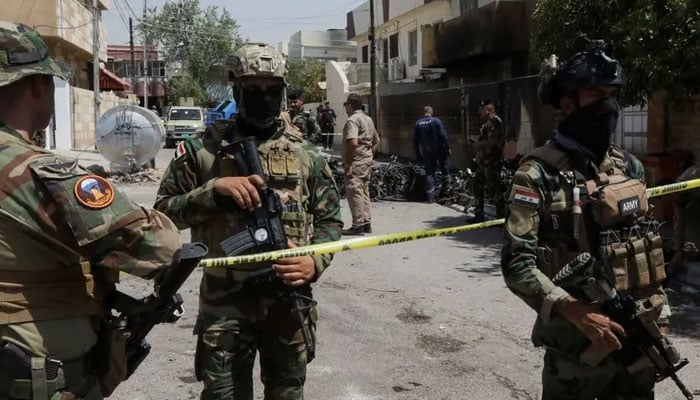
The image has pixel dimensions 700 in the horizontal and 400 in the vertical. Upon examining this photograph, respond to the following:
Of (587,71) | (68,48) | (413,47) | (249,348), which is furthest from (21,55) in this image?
(413,47)

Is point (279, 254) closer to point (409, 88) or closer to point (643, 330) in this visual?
point (643, 330)

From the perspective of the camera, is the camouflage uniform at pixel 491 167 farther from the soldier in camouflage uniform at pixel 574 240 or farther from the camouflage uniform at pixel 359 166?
the soldier in camouflage uniform at pixel 574 240

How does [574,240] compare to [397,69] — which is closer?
[574,240]

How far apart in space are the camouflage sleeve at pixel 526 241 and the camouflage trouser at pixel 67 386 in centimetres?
145

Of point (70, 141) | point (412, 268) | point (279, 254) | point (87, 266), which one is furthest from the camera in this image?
point (70, 141)

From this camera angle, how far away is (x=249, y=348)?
3.01 metres

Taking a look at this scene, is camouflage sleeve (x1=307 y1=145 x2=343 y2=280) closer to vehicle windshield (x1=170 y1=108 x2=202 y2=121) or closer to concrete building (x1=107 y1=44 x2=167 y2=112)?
vehicle windshield (x1=170 y1=108 x2=202 y2=121)

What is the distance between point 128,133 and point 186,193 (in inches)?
491

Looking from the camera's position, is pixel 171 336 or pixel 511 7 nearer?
pixel 171 336

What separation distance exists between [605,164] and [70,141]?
24.4m

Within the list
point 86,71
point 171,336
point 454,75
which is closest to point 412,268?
point 171,336

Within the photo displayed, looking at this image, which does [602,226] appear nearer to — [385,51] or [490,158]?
[490,158]

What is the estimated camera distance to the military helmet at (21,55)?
1.97 meters

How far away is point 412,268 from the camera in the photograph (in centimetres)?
766
